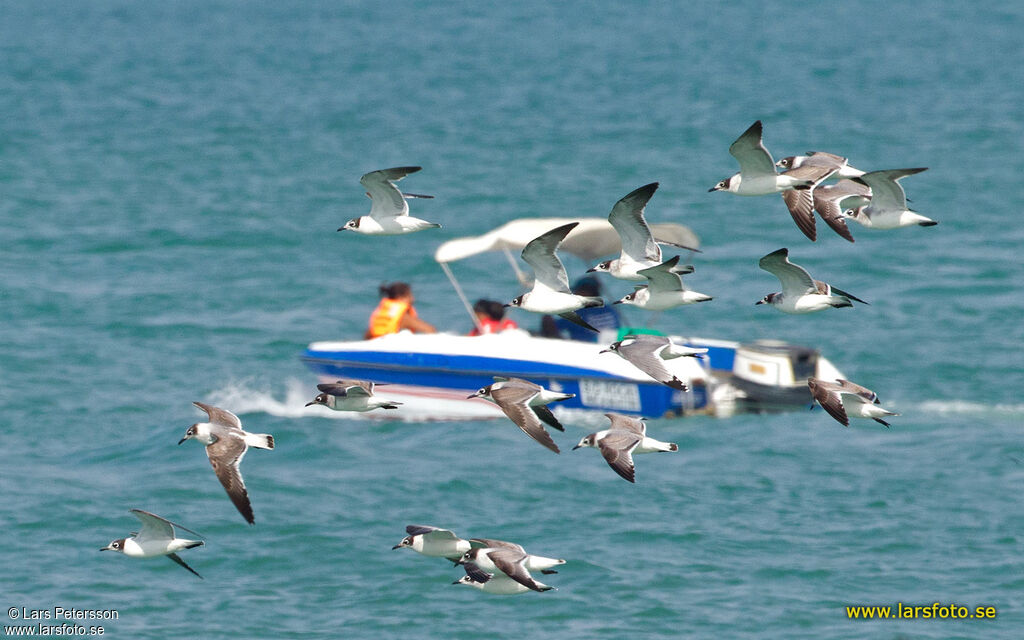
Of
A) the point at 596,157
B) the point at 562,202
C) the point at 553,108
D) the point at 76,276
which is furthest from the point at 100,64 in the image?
the point at 76,276

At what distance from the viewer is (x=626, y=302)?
42.0 feet

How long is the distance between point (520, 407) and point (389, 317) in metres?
12.4

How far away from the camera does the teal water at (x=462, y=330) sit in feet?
59.8

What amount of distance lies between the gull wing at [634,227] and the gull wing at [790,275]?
102cm

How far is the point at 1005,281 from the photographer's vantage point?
3341 centimetres

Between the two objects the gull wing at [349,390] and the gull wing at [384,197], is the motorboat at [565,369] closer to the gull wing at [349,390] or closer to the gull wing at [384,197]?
the gull wing at [384,197]

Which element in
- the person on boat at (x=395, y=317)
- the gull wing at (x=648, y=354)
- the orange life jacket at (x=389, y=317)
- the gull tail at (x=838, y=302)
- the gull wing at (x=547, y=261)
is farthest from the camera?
the orange life jacket at (x=389, y=317)

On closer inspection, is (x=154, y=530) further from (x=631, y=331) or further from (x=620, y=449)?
(x=631, y=331)

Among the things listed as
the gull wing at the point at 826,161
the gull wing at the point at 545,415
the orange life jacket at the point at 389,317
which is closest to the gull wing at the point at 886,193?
the gull wing at the point at 826,161

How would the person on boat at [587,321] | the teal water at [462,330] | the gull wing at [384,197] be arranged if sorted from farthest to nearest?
1. the person on boat at [587,321]
2. the teal water at [462,330]
3. the gull wing at [384,197]

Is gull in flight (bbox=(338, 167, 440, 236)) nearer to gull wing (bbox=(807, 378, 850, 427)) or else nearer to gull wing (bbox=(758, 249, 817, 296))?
gull wing (bbox=(758, 249, 817, 296))

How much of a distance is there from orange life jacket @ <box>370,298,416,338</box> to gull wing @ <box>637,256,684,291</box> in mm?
11583

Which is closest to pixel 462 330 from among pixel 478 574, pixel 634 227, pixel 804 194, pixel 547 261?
pixel 547 261

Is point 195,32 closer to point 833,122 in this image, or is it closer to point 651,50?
point 651,50
